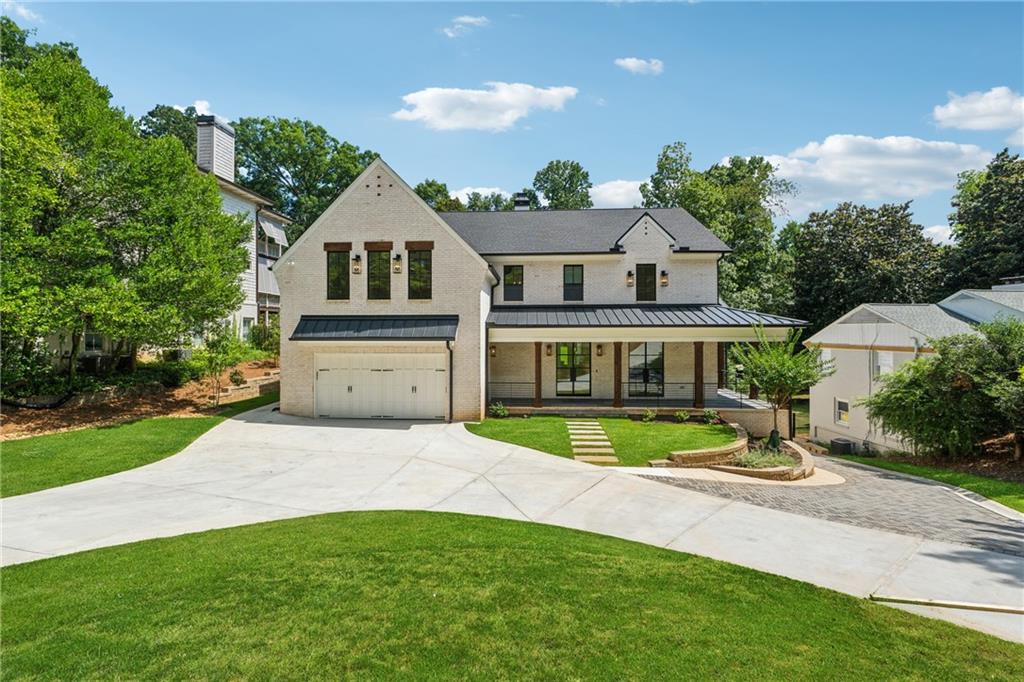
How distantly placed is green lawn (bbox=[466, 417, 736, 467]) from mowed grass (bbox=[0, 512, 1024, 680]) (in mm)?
7552

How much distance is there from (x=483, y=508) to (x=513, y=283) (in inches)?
593

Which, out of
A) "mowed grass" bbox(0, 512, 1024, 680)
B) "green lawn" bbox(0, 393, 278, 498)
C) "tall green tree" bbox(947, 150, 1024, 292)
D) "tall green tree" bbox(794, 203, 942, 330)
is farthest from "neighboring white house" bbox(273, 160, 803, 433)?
"tall green tree" bbox(947, 150, 1024, 292)

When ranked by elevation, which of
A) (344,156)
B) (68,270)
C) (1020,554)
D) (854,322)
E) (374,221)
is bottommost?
(1020,554)

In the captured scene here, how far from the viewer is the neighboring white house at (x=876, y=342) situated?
781 inches

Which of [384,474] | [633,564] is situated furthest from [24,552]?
[633,564]

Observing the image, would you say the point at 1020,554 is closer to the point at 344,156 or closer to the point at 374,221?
the point at 374,221

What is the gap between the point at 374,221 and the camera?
2034 cm

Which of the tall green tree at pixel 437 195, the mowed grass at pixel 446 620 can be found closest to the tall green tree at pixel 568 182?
the tall green tree at pixel 437 195

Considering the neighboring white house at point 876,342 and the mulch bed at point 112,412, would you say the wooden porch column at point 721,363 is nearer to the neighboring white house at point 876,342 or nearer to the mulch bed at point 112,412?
the neighboring white house at point 876,342

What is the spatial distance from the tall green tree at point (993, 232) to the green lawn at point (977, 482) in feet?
88.9

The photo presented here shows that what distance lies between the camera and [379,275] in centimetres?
2053

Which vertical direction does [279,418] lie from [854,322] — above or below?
below

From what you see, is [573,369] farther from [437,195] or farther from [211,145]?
[437,195]

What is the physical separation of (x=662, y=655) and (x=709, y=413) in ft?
50.8
